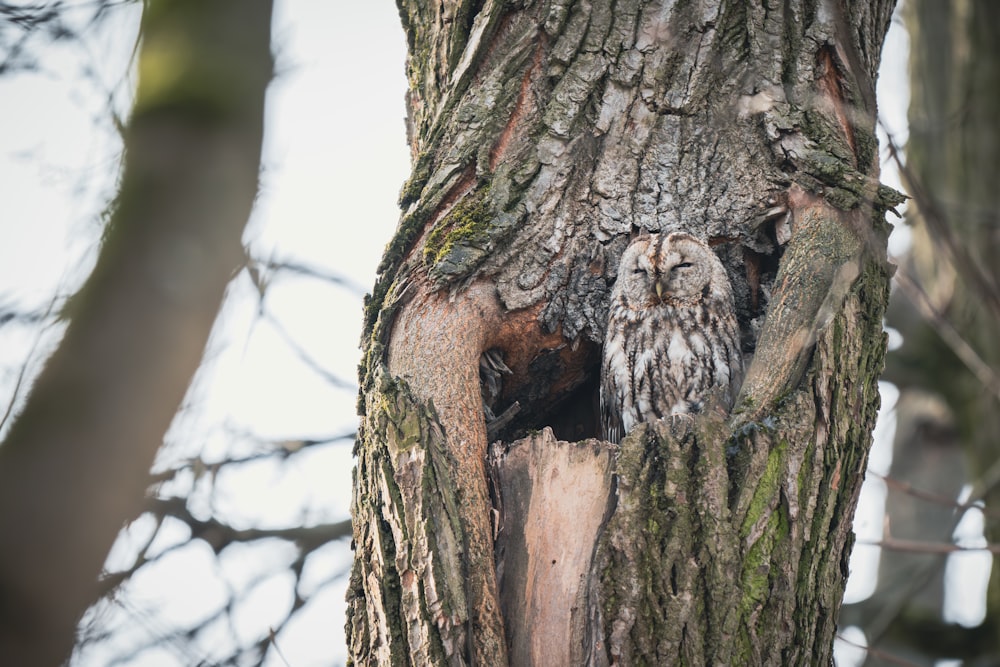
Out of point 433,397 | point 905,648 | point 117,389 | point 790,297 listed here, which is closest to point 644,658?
point 433,397

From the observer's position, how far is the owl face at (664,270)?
2984 millimetres

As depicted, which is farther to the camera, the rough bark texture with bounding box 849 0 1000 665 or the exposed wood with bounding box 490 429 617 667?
the rough bark texture with bounding box 849 0 1000 665

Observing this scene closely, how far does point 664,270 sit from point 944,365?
2471 millimetres

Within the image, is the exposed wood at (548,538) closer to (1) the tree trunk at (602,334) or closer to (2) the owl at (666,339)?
(1) the tree trunk at (602,334)

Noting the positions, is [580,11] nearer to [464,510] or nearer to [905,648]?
[464,510]

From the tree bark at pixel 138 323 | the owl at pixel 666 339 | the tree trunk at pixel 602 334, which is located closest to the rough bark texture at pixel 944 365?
the tree trunk at pixel 602 334

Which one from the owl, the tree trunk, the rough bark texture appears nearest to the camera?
the tree trunk

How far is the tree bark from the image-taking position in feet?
3.05

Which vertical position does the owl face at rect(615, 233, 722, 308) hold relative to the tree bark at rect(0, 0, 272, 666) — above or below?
above

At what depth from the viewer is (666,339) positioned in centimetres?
337

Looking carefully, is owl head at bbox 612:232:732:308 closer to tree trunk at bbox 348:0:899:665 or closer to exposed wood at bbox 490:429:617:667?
tree trunk at bbox 348:0:899:665

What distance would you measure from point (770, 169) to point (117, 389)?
2.15m

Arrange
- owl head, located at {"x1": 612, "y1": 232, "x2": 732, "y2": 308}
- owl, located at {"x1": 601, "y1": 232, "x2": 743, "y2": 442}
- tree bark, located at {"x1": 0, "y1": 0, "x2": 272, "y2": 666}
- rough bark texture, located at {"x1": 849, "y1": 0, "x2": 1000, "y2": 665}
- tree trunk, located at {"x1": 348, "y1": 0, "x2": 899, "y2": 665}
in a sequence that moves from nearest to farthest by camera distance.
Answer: tree bark, located at {"x1": 0, "y1": 0, "x2": 272, "y2": 666}
tree trunk, located at {"x1": 348, "y1": 0, "x2": 899, "y2": 665}
owl head, located at {"x1": 612, "y1": 232, "x2": 732, "y2": 308}
owl, located at {"x1": 601, "y1": 232, "x2": 743, "y2": 442}
rough bark texture, located at {"x1": 849, "y1": 0, "x2": 1000, "y2": 665}

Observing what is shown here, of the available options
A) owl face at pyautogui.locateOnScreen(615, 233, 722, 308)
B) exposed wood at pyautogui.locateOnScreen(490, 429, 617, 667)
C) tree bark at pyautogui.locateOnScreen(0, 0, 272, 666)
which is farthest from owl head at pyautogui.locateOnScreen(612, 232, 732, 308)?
tree bark at pyautogui.locateOnScreen(0, 0, 272, 666)
